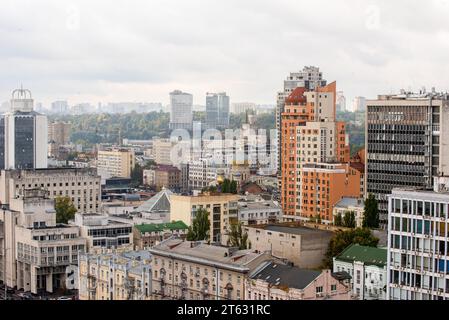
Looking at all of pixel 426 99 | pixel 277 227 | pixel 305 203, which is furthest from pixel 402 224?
pixel 305 203

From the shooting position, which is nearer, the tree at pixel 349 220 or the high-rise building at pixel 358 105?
the tree at pixel 349 220

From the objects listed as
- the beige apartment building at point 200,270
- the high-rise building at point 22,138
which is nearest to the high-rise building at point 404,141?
the beige apartment building at point 200,270

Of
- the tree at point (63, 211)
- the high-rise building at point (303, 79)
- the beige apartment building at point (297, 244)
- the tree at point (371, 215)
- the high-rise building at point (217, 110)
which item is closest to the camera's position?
the beige apartment building at point (297, 244)

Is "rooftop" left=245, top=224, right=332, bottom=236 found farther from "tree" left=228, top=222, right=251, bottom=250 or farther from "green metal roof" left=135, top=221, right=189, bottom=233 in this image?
"green metal roof" left=135, top=221, right=189, bottom=233

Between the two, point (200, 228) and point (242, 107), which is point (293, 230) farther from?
point (242, 107)

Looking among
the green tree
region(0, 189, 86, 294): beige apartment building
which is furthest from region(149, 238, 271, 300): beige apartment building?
the green tree

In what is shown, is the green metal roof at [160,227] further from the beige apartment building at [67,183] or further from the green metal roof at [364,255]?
the green metal roof at [364,255]

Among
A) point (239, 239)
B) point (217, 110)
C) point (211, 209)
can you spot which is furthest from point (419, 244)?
point (217, 110)
